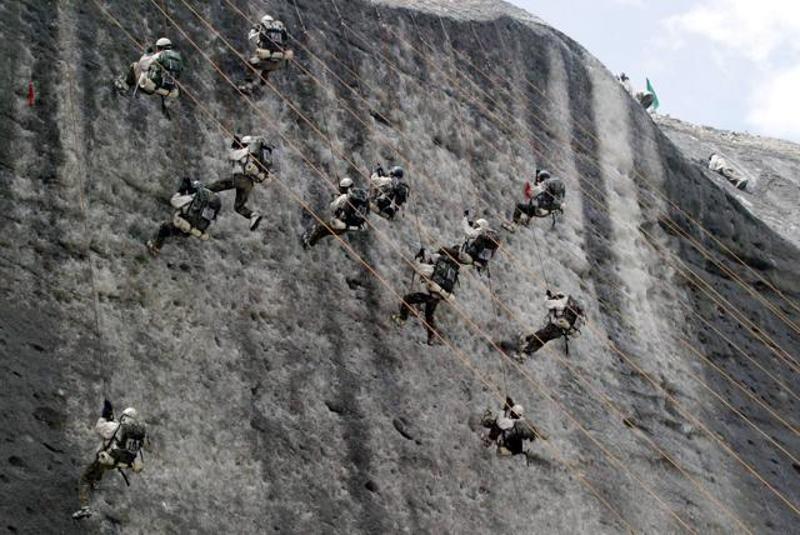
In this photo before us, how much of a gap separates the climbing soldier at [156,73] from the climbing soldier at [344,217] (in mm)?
2484

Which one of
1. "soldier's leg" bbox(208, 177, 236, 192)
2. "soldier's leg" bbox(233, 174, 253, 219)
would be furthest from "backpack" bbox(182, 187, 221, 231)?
"soldier's leg" bbox(233, 174, 253, 219)

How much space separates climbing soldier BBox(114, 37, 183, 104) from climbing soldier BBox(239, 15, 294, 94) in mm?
1903

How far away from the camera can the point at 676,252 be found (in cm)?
2291

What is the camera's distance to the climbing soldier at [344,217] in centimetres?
1662

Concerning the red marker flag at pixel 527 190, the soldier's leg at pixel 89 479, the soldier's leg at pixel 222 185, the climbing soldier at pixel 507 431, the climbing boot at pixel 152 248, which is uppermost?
the red marker flag at pixel 527 190

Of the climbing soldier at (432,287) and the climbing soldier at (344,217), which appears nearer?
the climbing soldier at (344,217)

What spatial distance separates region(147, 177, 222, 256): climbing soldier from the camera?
15.0 m

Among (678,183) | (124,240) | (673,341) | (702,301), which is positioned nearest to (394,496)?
(124,240)

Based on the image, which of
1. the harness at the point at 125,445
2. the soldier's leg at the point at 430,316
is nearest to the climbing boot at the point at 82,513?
the harness at the point at 125,445

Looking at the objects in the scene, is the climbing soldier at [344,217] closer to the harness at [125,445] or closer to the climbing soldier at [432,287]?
the climbing soldier at [432,287]

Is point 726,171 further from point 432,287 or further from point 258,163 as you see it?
point 258,163

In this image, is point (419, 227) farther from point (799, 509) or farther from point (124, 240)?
point (799, 509)

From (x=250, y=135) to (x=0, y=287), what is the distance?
15.6 ft

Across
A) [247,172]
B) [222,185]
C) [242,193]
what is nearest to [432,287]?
[242,193]
